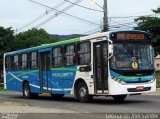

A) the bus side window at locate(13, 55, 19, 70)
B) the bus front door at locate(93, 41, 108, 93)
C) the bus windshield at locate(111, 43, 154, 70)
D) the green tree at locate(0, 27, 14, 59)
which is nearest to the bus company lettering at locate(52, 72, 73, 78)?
the bus front door at locate(93, 41, 108, 93)

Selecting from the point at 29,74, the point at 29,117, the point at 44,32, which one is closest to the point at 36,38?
the point at 44,32

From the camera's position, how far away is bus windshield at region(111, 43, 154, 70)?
20.3 m

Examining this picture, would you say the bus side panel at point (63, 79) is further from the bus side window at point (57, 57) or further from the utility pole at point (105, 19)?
the utility pole at point (105, 19)

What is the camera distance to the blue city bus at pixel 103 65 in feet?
66.6

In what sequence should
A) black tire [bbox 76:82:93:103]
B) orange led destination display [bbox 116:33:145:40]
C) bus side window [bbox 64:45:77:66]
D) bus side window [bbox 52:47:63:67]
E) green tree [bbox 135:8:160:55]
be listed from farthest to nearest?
green tree [bbox 135:8:160:55] → bus side window [bbox 52:47:63:67] → bus side window [bbox 64:45:77:66] → black tire [bbox 76:82:93:103] → orange led destination display [bbox 116:33:145:40]

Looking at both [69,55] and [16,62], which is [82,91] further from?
[16,62]

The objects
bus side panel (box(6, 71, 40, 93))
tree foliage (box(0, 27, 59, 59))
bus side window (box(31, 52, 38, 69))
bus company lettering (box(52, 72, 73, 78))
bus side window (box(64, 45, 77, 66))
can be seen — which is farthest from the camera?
tree foliage (box(0, 27, 59, 59))

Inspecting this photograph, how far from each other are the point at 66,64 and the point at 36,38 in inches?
2636

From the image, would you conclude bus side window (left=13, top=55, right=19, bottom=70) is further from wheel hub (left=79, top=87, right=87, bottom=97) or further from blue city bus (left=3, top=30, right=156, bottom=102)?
wheel hub (left=79, top=87, right=87, bottom=97)

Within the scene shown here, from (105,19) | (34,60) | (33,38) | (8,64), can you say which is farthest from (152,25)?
(34,60)

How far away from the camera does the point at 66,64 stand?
2364 cm

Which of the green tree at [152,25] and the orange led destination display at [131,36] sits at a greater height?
the green tree at [152,25]

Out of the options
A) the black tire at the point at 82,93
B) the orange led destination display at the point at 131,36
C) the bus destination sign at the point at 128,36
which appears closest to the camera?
the bus destination sign at the point at 128,36

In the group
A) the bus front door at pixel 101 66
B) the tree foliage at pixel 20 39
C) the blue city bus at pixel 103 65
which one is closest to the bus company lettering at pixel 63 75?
the blue city bus at pixel 103 65
